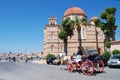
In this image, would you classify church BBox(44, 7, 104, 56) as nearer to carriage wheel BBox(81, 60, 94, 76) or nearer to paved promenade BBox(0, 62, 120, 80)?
paved promenade BBox(0, 62, 120, 80)

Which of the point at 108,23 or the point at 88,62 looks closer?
the point at 88,62

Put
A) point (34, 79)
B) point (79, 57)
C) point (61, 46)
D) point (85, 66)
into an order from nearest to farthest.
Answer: point (34, 79), point (85, 66), point (79, 57), point (61, 46)

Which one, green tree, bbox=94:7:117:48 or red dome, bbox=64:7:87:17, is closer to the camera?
green tree, bbox=94:7:117:48

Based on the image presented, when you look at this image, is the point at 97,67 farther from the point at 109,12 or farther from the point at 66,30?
the point at 66,30

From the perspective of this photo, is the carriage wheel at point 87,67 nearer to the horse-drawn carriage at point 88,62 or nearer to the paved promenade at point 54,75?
the horse-drawn carriage at point 88,62

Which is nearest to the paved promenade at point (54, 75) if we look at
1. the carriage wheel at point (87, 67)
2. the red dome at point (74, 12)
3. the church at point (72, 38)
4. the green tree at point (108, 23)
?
the carriage wheel at point (87, 67)

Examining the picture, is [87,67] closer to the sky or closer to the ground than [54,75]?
closer to the sky

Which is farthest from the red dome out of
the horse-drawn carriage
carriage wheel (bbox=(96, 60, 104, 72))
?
the horse-drawn carriage

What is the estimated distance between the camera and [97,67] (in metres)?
16.9

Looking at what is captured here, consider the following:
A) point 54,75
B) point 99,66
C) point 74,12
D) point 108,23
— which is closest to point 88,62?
point 99,66

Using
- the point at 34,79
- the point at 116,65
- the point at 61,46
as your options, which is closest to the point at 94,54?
the point at 34,79

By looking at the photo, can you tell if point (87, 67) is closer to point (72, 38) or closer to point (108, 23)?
point (108, 23)

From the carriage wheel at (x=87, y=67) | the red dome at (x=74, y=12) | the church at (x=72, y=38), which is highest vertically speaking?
the red dome at (x=74, y=12)

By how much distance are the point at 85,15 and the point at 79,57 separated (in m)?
60.3
